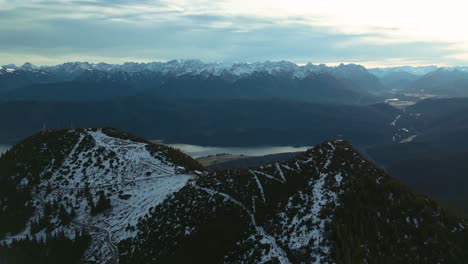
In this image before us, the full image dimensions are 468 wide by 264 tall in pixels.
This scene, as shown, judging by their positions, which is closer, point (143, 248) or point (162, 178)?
point (143, 248)

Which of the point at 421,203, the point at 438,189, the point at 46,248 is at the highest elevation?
the point at 421,203

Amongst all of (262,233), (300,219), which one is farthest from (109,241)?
(300,219)

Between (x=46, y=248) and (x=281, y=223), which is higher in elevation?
(x=281, y=223)

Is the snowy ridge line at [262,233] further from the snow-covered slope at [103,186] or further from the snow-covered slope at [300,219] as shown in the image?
the snow-covered slope at [103,186]

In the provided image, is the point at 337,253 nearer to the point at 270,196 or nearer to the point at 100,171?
the point at 270,196

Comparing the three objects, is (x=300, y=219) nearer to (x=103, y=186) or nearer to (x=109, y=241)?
(x=109, y=241)

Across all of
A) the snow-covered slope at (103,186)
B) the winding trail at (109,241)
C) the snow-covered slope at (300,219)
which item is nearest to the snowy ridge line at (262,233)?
the snow-covered slope at (300,219)

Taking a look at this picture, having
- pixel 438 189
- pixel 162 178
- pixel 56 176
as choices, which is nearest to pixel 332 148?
pixel 162 178
